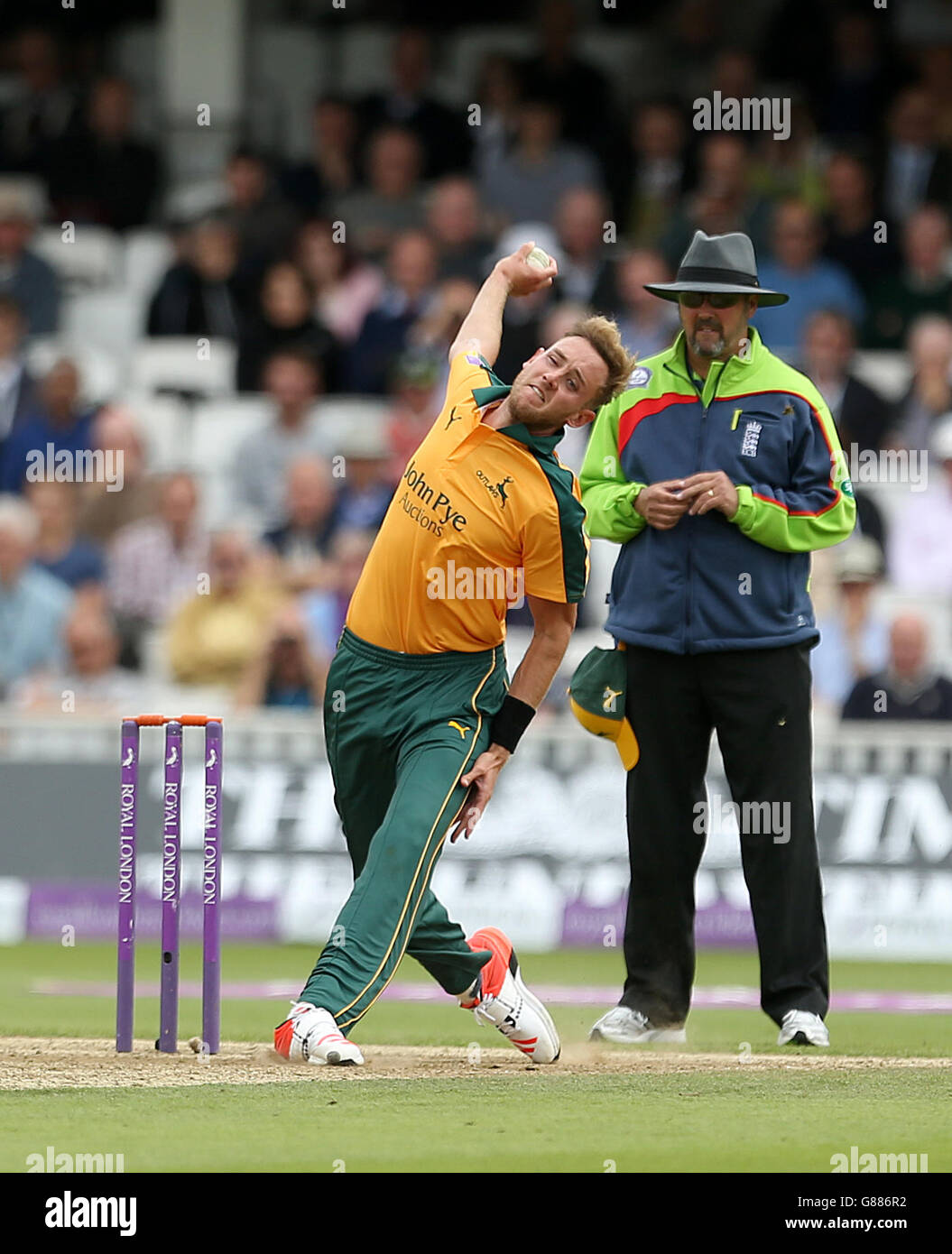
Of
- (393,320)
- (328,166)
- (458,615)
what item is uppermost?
(328,166)

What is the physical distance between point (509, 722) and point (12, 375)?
9364 millimetres

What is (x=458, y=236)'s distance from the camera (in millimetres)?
16312

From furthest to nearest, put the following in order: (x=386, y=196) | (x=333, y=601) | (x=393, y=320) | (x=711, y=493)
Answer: (x=386, y=196), (x=393, y=320), (x=333, y=601), (x=711, y=493)

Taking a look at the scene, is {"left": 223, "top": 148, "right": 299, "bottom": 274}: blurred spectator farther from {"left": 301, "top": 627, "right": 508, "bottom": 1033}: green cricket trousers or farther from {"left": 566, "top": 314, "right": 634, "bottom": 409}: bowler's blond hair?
{"left": 301, "top": 627, "right": 508, "bottom": 1033}: green cricket trousers

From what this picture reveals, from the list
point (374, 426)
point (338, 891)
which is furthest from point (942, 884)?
point (374, 426)

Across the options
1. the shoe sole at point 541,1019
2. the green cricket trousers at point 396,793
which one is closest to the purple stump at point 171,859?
the green cricket trousers at point 396,793

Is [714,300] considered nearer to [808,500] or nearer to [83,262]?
[808,500]

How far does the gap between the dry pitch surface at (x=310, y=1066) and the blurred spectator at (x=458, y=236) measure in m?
8.89

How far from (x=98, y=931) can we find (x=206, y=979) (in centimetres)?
503

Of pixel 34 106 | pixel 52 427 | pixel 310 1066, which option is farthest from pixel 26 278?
pixel 310 1066

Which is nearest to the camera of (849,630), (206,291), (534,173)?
(849,630)

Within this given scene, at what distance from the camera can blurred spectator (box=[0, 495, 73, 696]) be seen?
13953mm

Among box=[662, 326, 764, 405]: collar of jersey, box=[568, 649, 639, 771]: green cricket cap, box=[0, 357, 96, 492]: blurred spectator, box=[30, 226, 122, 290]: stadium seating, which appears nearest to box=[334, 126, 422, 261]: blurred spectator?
box=[30, 226, 122, 290]: stadium seating

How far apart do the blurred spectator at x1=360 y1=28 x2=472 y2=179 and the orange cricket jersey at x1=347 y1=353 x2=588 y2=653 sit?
33.5 ft
